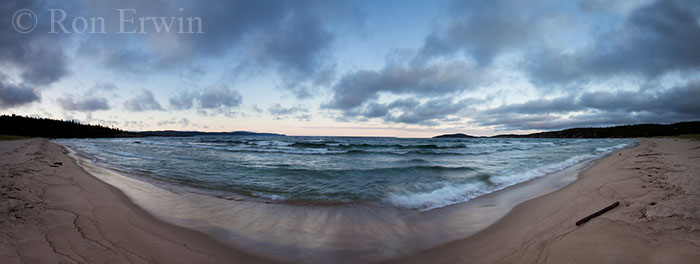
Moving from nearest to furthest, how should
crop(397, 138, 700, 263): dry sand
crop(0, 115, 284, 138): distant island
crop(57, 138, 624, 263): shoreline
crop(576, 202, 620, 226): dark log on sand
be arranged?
crop(397, 138, 700, 263): dry sand → crop(576, 202, 620, 226): dark log on sand → crop(57, 138, 624, 263): shoreline → crop(0, 115, 284, 138): distant island

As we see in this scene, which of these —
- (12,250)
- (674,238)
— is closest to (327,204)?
(12,250)

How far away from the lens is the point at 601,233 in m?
3.18

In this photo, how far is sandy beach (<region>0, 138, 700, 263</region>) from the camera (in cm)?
269

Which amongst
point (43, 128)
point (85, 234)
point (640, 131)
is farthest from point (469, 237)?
point (640, 131)

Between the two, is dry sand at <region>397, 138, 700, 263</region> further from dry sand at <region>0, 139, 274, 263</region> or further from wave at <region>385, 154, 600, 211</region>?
dry sand at <region>0, 139, 274, 263</region>

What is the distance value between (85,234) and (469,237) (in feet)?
19.4

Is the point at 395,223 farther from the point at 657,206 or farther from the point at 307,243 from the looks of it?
the point at 657,206

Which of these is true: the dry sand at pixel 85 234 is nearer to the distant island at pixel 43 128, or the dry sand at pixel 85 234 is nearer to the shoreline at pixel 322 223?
the shoreline at pixel 322 223

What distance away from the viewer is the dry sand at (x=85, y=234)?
2709mm

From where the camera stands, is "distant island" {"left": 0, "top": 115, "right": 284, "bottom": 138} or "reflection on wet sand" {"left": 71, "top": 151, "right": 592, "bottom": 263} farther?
"distant island" {"left": 0, "top": 115, "right": 284, "bottom": 138}

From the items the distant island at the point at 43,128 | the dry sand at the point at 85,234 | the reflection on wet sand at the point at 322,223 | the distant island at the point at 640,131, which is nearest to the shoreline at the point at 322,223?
the reflection on wet sand at the point at 322,223

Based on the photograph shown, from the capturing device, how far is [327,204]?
21.4 ft

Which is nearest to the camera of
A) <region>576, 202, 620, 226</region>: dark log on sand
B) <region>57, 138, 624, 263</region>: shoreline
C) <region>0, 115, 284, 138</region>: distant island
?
<region>576, 202, 620, 226</region>: dark log on sand

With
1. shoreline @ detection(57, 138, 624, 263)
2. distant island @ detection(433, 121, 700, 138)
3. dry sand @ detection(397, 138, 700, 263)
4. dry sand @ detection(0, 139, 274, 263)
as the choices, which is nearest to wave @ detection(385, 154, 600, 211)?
shoreline @ detection(57, 138, 624, 263)
